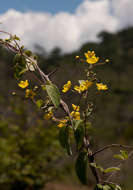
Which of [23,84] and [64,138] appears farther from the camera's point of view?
[23,84]

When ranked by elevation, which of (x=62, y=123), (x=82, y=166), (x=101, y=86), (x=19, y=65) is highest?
(x=19, y=65)

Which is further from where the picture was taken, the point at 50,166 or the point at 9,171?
the point at 50,166

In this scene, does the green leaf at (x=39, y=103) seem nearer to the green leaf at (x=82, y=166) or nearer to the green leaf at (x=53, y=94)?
the green leaf at (x=53, y=94)

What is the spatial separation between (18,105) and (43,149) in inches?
45.6

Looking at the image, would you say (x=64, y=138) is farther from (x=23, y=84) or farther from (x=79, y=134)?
(x=23, y=84)

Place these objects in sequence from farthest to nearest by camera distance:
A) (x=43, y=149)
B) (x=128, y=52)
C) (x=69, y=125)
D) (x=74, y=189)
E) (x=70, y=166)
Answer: (x=128, y=52)
(x=74, y=189)
(x=70, y=166)
(x=43, y=149)
(x=69, y=125)

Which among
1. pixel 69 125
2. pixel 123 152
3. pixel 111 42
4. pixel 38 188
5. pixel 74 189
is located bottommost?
pixel 74 189

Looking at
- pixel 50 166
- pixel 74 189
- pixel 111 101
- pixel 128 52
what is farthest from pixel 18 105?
pixel 128 52

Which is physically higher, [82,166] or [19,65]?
[19,65]

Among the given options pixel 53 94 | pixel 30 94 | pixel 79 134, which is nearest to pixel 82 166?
pixel 79 134

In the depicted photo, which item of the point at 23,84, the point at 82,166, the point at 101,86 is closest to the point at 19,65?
the point at 23,84

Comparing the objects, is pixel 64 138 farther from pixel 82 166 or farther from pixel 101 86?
pixel 101 86

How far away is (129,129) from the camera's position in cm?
1419

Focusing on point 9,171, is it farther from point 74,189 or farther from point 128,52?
point 128,52
